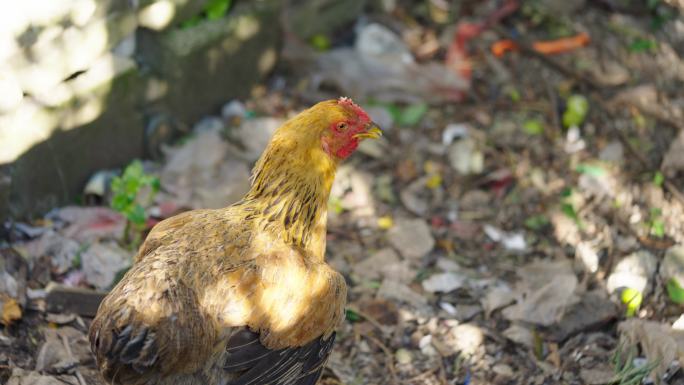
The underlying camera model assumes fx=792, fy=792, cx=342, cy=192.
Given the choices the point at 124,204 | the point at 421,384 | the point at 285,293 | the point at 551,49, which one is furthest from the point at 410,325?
the point at 551,49

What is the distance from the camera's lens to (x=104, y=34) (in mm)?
4434

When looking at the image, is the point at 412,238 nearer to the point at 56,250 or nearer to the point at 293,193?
the point at 293,193

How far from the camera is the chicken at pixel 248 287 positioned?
2936 millimetres

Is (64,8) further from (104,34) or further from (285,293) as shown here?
(285,293)

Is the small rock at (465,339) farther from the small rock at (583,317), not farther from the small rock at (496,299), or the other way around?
the small rock at (583,317)

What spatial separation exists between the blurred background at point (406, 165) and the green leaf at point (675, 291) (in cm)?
1

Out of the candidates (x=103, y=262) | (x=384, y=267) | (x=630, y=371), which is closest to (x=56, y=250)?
(x=103, y=262)

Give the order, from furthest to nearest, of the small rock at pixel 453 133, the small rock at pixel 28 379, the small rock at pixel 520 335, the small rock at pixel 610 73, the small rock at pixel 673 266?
the small rock at pixel 610 73, the small rock at pixel 453 133, the small rock at pixel 673 266, the small rock at pixel 520 335, the small rock at pixel 28 379

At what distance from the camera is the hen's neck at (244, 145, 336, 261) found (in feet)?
11.8

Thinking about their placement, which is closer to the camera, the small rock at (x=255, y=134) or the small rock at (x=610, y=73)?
the small rock at (x=255, y=134)

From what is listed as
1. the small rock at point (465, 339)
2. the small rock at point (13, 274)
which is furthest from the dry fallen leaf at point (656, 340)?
the small rock at point (13, 274)

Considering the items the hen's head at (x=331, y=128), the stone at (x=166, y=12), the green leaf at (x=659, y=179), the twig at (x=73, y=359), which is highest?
the stone at (x=166, y=12)

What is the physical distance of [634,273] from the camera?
4461 mm

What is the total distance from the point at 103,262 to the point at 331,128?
1523mm
